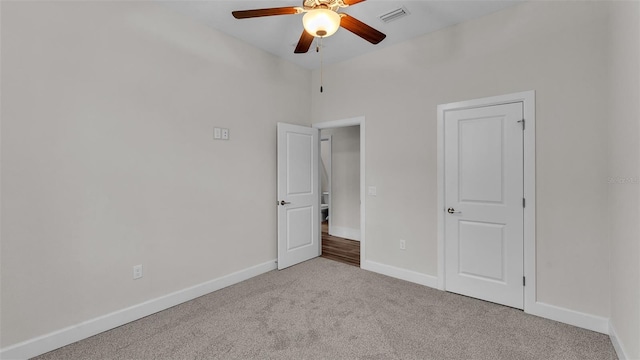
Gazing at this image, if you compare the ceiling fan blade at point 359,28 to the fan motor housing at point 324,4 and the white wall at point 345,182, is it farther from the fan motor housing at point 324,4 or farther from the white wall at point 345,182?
the white wall at point 345,182

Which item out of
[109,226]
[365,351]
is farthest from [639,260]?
[109,226]

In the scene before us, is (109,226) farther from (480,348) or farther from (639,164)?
(639,164)

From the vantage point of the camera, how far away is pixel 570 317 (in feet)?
7.58

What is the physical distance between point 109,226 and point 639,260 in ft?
12.2

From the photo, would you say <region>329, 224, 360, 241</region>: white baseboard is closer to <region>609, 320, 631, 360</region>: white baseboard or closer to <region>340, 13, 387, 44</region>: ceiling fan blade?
<region>609, 320, 631, 360</region>: white baseboard

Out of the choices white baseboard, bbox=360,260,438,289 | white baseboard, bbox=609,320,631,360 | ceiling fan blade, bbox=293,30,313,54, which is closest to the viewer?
white baseboard, bbox=609,320,631,360

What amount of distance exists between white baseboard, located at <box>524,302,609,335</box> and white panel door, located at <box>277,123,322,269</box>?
8.67ft

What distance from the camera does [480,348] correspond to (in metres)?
2.01

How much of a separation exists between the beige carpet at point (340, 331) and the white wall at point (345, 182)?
2464mm

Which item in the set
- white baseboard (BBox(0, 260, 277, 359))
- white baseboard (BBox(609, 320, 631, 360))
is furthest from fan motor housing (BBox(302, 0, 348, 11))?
white baseboard (BBox(609, 320, 631, 360))

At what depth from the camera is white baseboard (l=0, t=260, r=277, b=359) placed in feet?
6.34

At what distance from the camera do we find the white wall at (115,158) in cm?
194

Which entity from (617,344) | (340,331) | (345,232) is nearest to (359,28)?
(340,331)

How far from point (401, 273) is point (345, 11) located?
2997 millimetres
